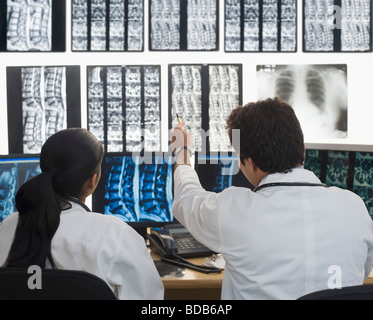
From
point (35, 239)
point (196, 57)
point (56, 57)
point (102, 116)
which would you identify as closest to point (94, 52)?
point (56, 57)

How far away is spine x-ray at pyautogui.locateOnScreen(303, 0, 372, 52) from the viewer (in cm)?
246

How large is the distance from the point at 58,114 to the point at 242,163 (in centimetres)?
143

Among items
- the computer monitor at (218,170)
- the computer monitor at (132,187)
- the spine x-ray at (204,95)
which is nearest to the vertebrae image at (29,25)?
the spine x-ray at (204,95)

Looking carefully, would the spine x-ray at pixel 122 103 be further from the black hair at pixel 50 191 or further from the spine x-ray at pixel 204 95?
the black hair at pixel 50 191

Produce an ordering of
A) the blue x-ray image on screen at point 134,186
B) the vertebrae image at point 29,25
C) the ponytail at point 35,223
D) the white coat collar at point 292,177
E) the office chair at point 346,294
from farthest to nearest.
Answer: the vertebrae image at point 29,25
the blue x-ray image on screen at point 134,186
the white coat collar at point 292,177
the ponytail at point 35,223
the office chair at point 346,294

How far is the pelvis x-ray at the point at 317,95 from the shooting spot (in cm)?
245

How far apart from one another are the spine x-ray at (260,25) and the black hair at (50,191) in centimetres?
146

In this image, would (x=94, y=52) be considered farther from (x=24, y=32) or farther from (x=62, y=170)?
(x=62, y=170)

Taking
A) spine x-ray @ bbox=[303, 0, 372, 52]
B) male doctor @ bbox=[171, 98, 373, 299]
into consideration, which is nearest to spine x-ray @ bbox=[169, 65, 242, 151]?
spine x-ray @ bbox=[303, 0, 372, 52]

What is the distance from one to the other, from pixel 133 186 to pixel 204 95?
82 cm

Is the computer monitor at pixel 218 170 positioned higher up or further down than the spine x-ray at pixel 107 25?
further down

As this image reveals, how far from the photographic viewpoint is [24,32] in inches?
93.7

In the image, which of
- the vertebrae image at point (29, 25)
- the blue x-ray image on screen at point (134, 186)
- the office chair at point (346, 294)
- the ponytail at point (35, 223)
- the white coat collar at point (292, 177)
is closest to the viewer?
the office chair at point (346, 294)

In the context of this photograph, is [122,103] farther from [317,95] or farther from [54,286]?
[54,286]
